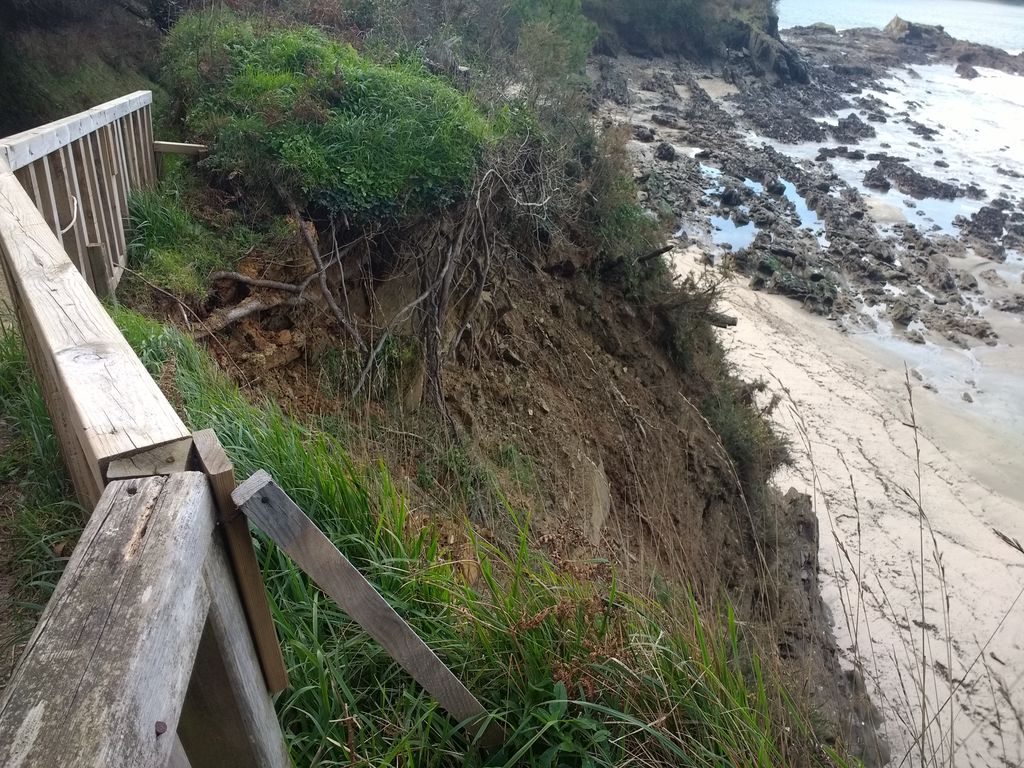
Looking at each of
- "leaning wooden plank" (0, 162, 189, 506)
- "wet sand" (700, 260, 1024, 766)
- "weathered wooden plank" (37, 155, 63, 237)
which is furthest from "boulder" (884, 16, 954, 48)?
"leaning wooden plank" (0, 162, 189, 506)

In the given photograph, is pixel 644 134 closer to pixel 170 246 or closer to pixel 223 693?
pixel 170 246

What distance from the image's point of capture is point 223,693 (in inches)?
51.5

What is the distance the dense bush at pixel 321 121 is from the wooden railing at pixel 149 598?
13.4ft

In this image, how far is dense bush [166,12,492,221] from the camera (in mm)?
6125

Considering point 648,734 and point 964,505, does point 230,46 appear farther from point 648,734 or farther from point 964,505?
point 964,505

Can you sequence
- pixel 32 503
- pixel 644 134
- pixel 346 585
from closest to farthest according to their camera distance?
pixel 346 585 → pixel 32 503 → pixel 644 134

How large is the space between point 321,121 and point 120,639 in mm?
6399

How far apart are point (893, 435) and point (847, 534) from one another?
3569mm

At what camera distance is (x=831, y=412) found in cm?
1546

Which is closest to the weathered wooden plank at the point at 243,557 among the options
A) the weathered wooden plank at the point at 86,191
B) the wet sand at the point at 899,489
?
the weathered wooden plank at the point at 86,191

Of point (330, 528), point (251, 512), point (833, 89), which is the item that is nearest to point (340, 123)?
point (330, 528)

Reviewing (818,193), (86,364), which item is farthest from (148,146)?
(818,193)

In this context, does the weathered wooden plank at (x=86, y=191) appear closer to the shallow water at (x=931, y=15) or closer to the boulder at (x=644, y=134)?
the boulder at (x=644, y=134)

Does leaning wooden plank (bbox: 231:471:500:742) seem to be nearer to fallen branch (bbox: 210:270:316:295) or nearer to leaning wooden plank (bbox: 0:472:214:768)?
leaning wooden plank (bbox: 0:472:214:768)
